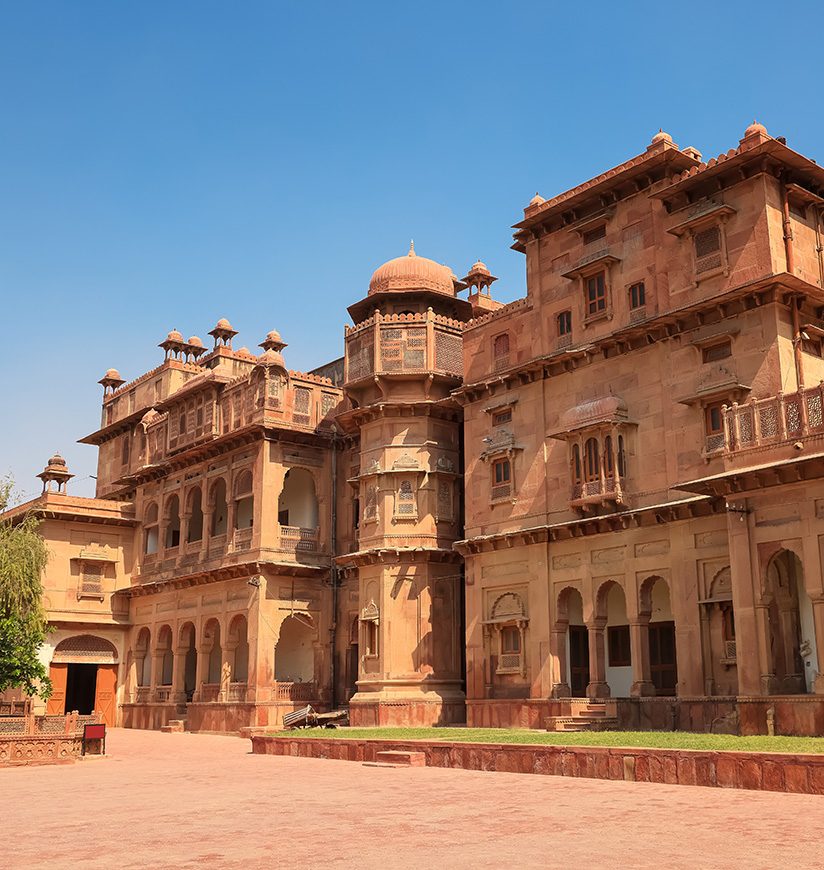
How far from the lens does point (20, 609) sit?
1185 inches

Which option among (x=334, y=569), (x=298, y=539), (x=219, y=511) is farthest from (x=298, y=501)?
(x=219, y=511)

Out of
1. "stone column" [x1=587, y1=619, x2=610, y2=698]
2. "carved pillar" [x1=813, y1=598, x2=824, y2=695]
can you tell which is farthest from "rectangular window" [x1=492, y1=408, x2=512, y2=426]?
"carved pillar" [x1=813, y1=598, x2=824, y2=695]

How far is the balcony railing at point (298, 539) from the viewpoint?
38125 mm

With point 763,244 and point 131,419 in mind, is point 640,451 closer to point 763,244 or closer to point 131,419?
point 763,244

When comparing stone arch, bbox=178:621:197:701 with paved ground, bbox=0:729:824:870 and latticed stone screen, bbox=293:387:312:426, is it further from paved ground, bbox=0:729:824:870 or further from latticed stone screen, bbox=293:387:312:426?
paved ground, bbox=0:729:824:870

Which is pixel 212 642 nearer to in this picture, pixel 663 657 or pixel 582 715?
pixel 582 715

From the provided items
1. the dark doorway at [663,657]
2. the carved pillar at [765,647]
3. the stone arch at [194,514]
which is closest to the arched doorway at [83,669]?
the stone arch at [194,514]

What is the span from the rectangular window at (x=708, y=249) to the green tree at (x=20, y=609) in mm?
20016

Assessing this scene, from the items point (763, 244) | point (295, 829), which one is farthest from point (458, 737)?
point (763, 244)

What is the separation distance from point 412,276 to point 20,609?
54.9 ft

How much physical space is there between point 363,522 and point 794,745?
19967mm

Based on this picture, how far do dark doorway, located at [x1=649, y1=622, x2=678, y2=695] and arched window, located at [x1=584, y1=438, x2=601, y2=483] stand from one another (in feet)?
13.5

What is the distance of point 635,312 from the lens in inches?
1078

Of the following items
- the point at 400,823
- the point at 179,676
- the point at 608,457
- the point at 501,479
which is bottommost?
the point at 400,823
